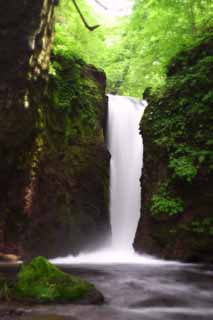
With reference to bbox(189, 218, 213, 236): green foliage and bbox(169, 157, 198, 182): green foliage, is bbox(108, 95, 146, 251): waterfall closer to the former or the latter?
bbox(189, 218, 213, 236): green foliage

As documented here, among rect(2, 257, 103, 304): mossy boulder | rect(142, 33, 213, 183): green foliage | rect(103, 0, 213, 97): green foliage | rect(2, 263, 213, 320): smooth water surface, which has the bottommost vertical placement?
rect(2, 263, 213, 320): smooth water surface

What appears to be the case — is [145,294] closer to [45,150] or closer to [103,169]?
[45,150]

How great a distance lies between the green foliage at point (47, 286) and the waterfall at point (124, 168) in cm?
721

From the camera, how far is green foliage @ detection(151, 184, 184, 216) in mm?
10453

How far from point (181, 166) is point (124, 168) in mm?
3910

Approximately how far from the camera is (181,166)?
10.6 m

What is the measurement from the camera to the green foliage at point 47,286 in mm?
4934

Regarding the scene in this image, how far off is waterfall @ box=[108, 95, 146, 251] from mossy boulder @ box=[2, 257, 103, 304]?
7205 mm

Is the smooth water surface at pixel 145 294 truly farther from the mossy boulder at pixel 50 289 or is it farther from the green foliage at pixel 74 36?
the green foliage at pixel 74 36

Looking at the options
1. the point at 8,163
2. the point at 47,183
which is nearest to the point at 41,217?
the point at 47,183

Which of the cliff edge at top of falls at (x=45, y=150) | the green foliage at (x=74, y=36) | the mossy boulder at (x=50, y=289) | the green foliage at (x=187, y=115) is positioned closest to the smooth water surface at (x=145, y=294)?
the mossy boulder at (x=50, y=289)

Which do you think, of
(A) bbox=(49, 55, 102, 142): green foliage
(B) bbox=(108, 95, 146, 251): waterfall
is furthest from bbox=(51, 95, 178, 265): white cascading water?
(A) bbox=(49, 55, 102, 142): green foliage

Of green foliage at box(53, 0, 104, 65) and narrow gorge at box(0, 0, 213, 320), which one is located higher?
green foliage at box(53, 0, 104, 65)

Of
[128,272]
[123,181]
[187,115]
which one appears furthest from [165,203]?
[123,181]
